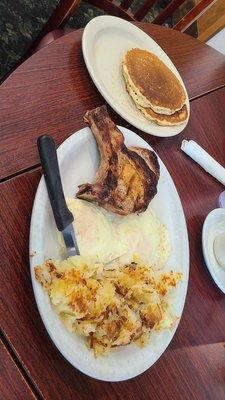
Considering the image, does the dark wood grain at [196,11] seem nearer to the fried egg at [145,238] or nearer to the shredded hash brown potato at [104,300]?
the fried egg at [145,238]

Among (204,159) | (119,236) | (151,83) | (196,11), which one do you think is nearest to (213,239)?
(204,159)

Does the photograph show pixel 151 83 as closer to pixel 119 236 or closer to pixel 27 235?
pixel 119 236

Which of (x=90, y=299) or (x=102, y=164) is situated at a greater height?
(x=102, y=164)

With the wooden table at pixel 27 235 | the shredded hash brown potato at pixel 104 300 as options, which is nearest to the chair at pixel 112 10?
the wooden table at pixel 27 235

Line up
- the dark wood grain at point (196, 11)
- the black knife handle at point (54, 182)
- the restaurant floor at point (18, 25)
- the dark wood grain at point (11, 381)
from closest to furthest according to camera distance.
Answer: the dark wood grain at point (11, 381) < the black knife handle at point (54, 182) < the dark wood grain at point (196, 11) < the restaurant floor at point (18, 25)

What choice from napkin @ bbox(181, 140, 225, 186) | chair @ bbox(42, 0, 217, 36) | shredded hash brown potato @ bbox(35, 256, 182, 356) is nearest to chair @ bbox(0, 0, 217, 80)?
chair @ bbox(42, 0, 217, 36)

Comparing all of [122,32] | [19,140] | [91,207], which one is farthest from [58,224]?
[122,32]

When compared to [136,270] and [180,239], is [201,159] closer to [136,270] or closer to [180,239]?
[180,239]
